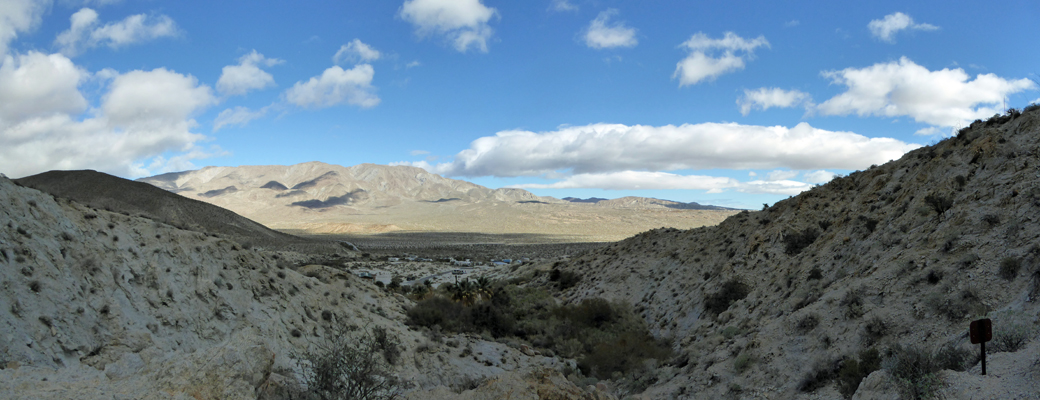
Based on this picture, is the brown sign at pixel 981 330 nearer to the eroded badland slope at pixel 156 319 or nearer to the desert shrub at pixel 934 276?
the desert shrub at pixel 934 276

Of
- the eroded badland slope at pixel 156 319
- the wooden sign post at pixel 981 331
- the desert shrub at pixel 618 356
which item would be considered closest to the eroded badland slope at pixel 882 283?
the wooden sign post at pixel 981 331

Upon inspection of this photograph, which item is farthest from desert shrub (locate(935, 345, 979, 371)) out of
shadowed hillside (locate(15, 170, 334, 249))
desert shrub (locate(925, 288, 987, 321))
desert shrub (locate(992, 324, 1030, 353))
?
shadowed hillside (locate(15, 170, 334, 249))

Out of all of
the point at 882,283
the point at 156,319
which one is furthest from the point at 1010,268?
the point at 156,319

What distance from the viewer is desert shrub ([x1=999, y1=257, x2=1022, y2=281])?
9.46 metres

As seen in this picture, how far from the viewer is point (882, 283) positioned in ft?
39.2

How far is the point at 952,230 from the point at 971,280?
2.59 m

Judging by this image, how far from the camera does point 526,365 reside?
1700 centimetres

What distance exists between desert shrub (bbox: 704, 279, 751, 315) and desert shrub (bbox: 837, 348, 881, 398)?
28.8 feet

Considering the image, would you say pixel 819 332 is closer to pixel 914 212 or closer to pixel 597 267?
pixel 914 212

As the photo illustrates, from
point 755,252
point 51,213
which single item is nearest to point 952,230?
point 755,252

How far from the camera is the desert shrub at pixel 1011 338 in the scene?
737 centimetres

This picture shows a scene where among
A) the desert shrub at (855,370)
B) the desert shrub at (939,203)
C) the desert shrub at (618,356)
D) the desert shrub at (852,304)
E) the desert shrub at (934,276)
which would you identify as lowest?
the desert shrub at (618,356)

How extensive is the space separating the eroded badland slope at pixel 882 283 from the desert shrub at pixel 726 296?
6 cm

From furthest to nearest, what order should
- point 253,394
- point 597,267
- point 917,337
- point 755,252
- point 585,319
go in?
point 597,267 < point 585,319 < point 755,252 < point 917,337 < point 253,394
